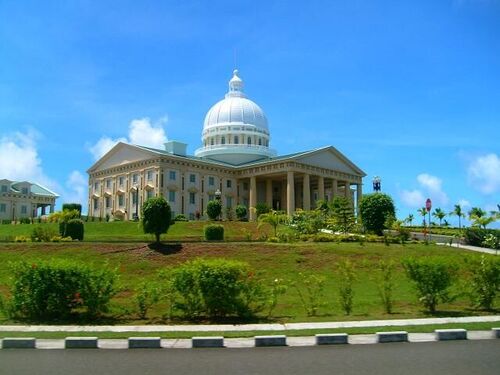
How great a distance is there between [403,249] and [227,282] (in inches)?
808

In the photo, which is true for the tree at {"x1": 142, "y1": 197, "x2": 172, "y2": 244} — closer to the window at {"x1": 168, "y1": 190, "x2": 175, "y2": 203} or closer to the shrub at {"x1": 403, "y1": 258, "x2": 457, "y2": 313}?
the shrub at {"x1": 403, "y1": 258, "x2": 457, "y2": 313}

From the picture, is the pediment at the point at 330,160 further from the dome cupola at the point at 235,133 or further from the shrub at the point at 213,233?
the shrub at the point at 213,233

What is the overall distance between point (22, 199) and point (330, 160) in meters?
48.3

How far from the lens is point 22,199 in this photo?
263ft

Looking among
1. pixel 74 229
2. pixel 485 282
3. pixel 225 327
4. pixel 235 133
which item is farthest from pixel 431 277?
pixel 235 133

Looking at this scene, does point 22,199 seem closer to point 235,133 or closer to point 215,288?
point 235,133

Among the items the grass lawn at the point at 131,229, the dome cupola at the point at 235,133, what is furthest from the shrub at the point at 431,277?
the dome cupola at the point at 235,133

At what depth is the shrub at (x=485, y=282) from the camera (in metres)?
17.7

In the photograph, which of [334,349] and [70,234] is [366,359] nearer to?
[334,349]

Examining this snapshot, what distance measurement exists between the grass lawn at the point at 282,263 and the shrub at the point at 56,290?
70cm

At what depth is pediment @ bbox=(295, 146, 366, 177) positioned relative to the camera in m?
72.6

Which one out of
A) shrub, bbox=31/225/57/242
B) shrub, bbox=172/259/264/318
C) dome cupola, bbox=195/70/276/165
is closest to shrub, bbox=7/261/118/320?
shrub, bbox=172/259/264/318

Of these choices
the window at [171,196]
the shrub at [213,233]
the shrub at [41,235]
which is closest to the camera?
the shrub at [41,235]

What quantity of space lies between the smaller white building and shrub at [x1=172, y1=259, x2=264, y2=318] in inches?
2632
